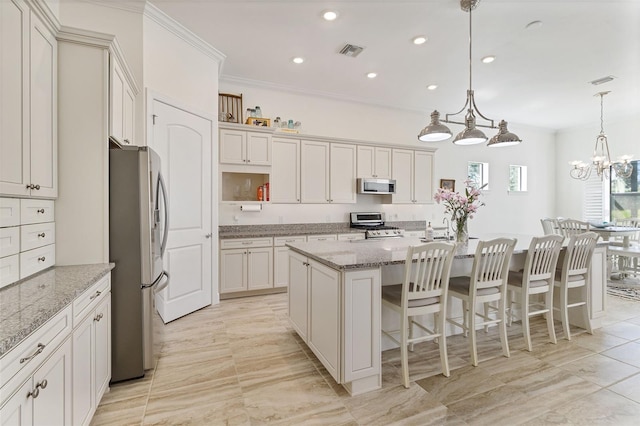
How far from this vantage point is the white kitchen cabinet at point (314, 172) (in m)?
4.91

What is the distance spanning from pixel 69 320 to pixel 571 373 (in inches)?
133

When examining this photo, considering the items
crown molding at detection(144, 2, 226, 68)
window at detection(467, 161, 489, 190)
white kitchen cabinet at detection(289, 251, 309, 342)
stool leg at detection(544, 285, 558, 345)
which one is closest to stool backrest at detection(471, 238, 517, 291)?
stool leg at detection(544, 285, 558, 345)

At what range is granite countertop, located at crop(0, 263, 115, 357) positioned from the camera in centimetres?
109

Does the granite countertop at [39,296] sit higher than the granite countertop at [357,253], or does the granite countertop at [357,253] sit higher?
the granite countertop at [357,253]

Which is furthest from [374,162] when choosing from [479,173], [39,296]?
[39,296]

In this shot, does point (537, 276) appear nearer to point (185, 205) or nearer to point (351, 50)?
point (351, 50)

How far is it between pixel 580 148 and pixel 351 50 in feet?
22.9

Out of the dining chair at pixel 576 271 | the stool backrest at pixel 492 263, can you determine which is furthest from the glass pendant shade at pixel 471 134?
the dining chair at pixel 576 271

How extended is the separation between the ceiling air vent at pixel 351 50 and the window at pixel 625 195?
268 inches

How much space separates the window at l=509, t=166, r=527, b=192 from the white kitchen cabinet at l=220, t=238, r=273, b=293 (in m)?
6.26

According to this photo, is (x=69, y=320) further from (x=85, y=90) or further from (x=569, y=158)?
(x=569, y=158)

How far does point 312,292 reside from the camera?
2539 mm

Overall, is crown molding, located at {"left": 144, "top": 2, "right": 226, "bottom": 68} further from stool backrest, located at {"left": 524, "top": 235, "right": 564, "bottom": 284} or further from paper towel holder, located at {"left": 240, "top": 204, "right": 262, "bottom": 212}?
stool backrest, located at {"left": 524, "top": 235, "right": 564, "bottom": 284}

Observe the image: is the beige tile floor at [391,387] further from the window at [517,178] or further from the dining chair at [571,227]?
the window at [517,178]
